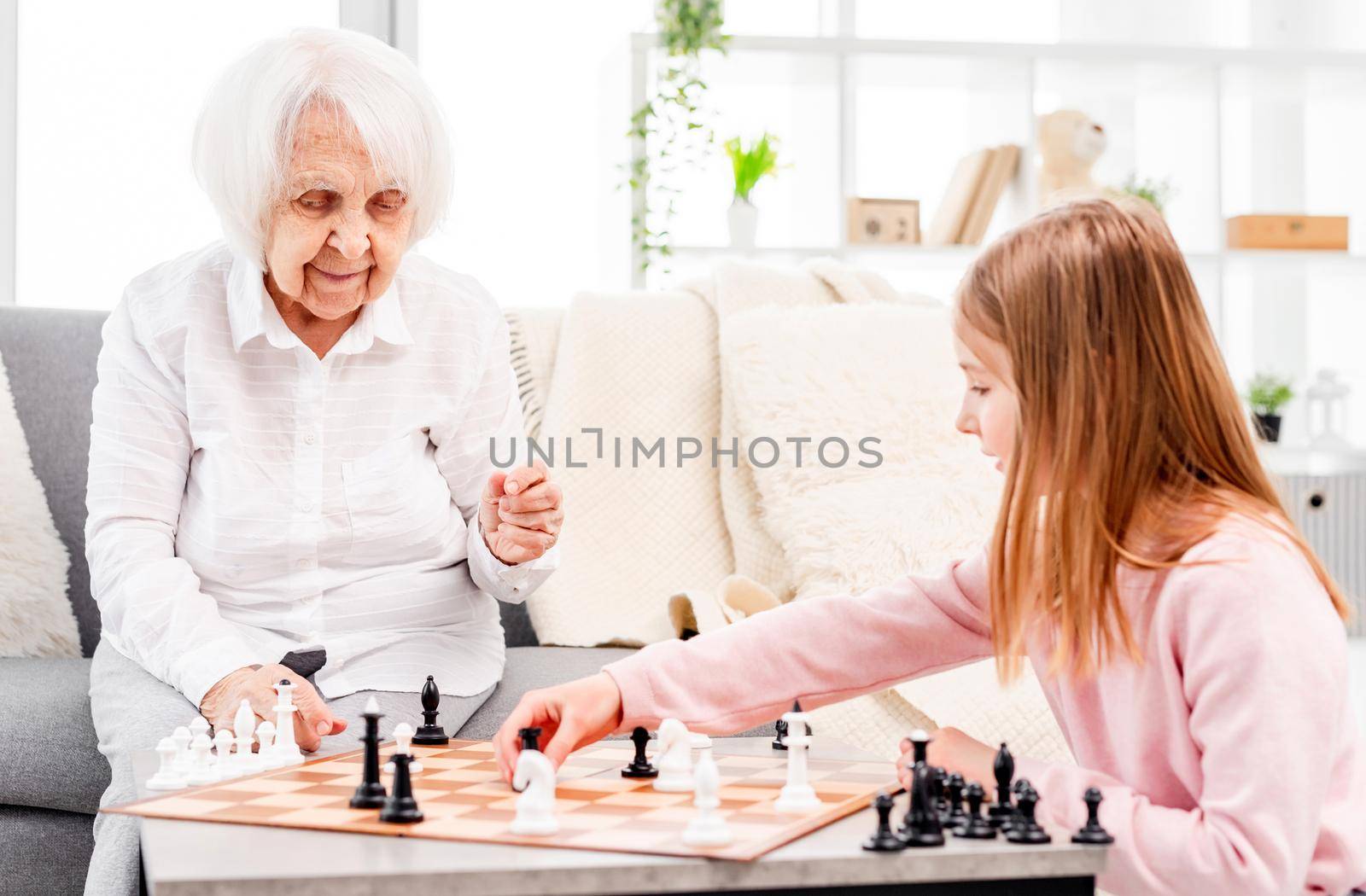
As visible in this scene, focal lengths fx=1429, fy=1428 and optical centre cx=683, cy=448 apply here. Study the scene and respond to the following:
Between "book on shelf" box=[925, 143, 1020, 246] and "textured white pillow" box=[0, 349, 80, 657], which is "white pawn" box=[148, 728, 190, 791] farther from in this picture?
"book on shelf" box=[925, 143, 1020, 246]

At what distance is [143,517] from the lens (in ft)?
5.19

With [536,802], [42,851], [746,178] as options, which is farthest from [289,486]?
[746,178]

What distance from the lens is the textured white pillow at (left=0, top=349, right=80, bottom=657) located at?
1.99m

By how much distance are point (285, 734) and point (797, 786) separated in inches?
16.8

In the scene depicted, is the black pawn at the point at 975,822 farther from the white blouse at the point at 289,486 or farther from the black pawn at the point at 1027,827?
the white blouse at the point at 289,486

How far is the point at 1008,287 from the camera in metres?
1.04

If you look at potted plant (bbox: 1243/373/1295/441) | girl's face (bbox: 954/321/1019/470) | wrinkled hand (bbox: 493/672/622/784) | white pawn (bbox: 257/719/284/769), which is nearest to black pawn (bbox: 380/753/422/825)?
wrinkled hand (bbox: 493/672/622/784)

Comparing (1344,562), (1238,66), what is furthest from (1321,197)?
(1344,562)

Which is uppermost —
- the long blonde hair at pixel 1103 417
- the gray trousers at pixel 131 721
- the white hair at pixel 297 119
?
the white hair at pixel 297 119

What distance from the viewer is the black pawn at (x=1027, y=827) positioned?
776mm

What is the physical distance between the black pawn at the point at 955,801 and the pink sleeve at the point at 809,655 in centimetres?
25

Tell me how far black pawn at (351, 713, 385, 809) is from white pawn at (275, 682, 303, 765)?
200 mm

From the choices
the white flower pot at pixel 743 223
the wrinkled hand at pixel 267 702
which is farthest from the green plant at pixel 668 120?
the wrinkled hand at pixel 267 702

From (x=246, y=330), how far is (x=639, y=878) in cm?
109
